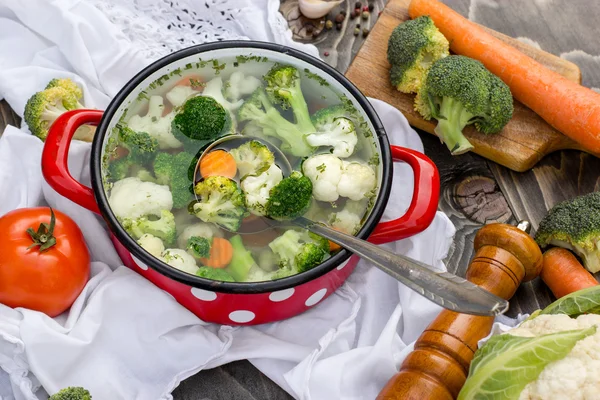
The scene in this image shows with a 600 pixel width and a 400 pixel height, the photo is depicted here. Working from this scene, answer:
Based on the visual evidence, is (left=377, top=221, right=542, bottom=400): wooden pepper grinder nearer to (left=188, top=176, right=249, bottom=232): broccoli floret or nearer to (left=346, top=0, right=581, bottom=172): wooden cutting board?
(left=346, top=0, right=581, bottom=172): wooden cutting board

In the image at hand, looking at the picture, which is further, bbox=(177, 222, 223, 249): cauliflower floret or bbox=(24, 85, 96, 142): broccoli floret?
bbox=(24, 85, 96, 142): broccoli floret

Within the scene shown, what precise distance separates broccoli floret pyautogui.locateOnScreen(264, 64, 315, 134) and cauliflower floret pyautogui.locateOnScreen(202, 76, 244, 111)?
8cm

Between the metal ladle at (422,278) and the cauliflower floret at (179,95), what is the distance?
35 centimetres

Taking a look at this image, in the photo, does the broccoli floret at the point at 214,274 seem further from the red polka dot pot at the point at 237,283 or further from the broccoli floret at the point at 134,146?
the broccoli floret at the point at 134,146

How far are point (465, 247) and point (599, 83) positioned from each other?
67cm

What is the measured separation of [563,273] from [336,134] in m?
0.66

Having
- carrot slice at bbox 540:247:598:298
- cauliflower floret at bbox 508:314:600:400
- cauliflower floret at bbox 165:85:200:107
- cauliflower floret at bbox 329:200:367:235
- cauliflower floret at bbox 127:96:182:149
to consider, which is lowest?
carrot slice at bbox 540:247:598:298

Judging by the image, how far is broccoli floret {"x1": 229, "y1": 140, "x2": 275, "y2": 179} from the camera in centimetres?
156

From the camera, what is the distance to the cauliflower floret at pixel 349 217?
1.53m

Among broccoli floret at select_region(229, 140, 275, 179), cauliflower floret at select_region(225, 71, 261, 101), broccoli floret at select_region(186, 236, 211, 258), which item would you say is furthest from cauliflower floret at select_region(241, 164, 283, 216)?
cauliflower floret at select_region(225, 71, 261, 101)

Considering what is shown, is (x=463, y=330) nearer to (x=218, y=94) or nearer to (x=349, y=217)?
(x=349, y=217)

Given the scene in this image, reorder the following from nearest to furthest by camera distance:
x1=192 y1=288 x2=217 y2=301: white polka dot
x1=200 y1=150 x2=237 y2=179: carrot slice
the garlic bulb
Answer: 1. x1=192 y1=288 x2=217 y2=301: white polka dot
2. x1=200 y1=150 x2=237 y2=179: carrot slice
3. the garlic bulb

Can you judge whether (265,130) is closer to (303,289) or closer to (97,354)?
(303,289)

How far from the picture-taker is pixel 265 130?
5.37ft
